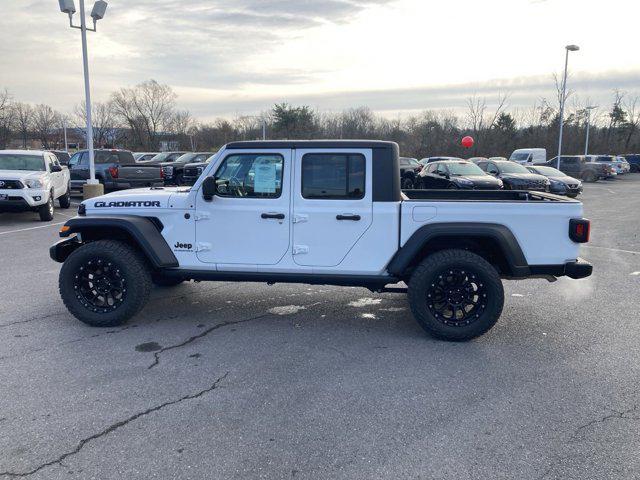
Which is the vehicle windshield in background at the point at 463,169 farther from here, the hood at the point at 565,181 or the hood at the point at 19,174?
the hood at the point at 19,174

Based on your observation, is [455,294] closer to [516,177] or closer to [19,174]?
[19,174]

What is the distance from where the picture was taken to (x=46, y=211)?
12.9 metres

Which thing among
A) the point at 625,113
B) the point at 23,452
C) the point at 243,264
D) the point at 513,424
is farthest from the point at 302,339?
the point at 625,113

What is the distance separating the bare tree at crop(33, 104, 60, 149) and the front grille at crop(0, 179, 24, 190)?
54.8 meters

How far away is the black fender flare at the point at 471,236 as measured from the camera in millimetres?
4715

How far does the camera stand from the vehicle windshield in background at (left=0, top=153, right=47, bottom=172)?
13.1 m

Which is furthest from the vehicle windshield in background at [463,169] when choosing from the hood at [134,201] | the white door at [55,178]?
the hood at [134,201]

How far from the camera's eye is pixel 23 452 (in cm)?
305

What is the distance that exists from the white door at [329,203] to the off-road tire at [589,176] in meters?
33.0

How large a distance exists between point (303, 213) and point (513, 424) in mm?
2578

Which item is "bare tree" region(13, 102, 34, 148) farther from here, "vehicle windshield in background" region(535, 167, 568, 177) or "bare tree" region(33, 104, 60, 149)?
"vehicle windshield in background" region(535, 167, 568, 177)

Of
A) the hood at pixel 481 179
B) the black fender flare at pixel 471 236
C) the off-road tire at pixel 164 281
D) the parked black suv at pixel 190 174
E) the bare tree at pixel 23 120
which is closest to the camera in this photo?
the black fender flare at pixel 471 236

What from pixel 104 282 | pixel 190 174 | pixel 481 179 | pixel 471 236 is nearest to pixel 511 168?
pixel 481 179

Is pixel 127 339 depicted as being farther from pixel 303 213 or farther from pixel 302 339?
pixel 303 213
